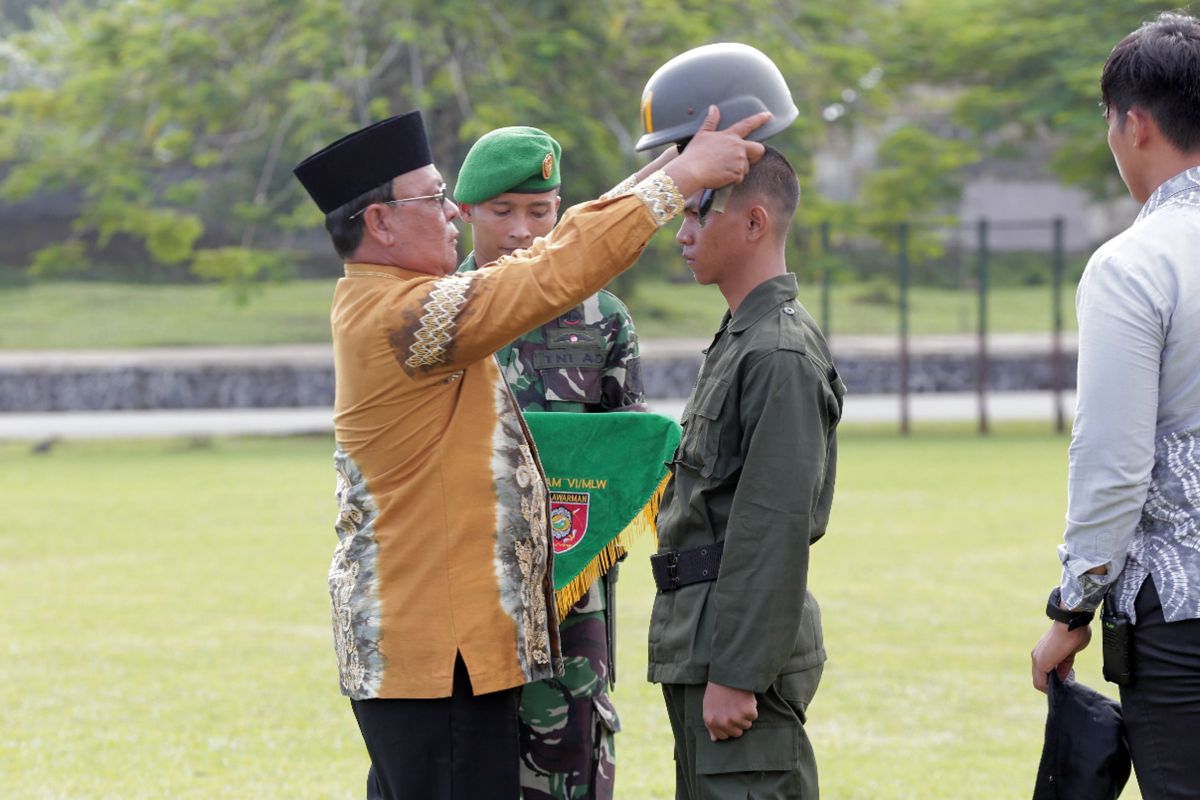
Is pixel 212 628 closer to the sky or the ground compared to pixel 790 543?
closer to the ground

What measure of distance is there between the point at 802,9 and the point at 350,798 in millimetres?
16772

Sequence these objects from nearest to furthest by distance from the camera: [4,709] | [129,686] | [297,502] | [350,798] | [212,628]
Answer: [350,798] < [4,709] < [129,686] < [212,628] < [297,502]

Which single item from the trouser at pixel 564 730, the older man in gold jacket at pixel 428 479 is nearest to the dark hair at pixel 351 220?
the older man in gold jacket at pixel 428 479

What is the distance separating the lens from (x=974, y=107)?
1912cm

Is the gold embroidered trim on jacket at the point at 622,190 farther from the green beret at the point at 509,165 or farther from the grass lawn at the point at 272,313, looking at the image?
the grass lawn at the point at 272,313

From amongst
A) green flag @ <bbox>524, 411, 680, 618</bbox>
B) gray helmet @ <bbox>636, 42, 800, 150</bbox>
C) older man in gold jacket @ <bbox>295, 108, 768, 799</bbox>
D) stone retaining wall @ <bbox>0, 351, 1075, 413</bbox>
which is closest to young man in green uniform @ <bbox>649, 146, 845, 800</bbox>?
gray helmet @ <bbox>636, 42, 800, 150</bbox>

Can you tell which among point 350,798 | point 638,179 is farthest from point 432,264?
point 350,798

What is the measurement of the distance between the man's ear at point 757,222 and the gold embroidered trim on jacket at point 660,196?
32cm

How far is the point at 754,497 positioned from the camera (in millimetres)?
3031

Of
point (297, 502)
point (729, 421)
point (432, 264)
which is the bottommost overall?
point (297, 502)

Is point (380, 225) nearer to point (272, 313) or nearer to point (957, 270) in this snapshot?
point (957, 270)

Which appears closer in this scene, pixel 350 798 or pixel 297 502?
pixel 350 798

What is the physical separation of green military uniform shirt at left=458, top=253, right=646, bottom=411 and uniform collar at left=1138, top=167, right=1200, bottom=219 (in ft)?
5.33

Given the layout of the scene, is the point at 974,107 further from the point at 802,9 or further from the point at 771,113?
the point at 771,113
